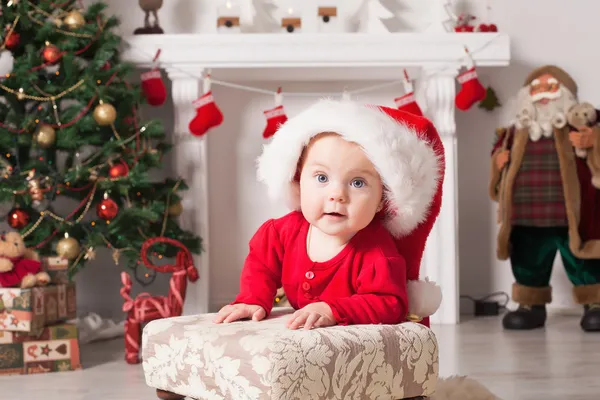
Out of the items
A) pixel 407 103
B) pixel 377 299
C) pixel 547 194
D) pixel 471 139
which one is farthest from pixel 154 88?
pixel 377 299

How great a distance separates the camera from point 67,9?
3.71 metres

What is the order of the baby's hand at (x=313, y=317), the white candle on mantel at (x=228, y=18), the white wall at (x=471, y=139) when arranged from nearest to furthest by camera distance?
the baby's hand at (x=313, y=317), the white candle on mantel at (x=228, y=18), the white wall at (x=471, y=139)

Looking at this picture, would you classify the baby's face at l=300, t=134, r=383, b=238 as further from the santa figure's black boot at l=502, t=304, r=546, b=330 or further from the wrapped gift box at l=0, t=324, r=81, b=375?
the santa figure's black boot at l=502, t=304, r=546, b=330

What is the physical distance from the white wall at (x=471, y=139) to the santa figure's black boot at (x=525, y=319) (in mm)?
534

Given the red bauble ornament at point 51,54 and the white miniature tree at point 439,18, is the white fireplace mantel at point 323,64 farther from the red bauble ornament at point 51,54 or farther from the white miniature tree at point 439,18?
the red bauble ornament at point 51,54

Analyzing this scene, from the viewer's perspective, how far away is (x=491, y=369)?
9.67ft

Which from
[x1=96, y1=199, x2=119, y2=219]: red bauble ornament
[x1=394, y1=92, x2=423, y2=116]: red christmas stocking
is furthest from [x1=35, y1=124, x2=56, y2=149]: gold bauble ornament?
[x1=394, y1=92, x2=423, y2=116]: red christmas stocking

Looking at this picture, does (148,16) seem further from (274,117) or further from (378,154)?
(378,154)

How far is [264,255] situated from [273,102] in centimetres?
252

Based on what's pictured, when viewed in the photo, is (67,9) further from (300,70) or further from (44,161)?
(300,70)

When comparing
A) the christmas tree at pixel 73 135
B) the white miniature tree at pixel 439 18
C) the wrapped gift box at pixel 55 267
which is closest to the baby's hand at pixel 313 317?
the wrapped gift box at pixel 55 267

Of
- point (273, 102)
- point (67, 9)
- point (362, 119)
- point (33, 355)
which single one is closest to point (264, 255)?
point (362, 119)

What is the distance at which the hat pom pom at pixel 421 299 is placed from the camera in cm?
197

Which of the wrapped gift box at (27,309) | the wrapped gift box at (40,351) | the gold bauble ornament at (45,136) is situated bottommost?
the wrapped gift box at (40,351)
